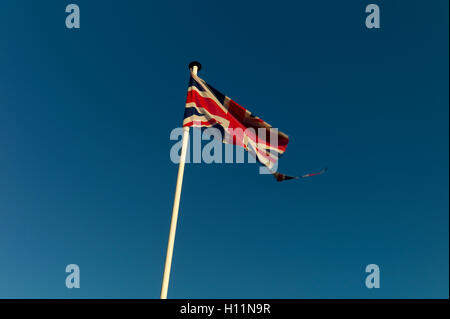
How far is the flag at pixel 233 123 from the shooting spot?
10.9 metres

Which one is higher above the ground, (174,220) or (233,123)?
(233,123)

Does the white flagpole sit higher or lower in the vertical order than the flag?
lower

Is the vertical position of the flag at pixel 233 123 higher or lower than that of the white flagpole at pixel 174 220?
higher

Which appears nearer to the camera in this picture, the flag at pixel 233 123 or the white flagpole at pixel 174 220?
the white flagpole at pixel 174 220

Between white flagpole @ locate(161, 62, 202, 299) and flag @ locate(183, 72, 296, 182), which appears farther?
flag @ locate(183, 72, 296, 182)

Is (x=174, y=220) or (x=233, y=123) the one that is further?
(x=233, y=123)

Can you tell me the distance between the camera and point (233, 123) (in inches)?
445

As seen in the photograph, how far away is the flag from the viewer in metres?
10.9
